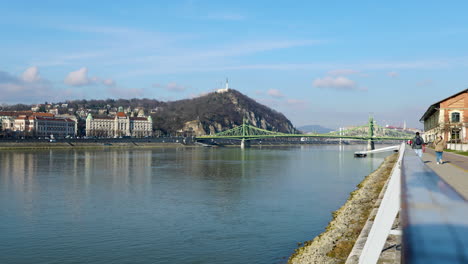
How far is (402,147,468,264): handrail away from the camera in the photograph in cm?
325

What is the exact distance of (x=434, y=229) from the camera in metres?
3.91

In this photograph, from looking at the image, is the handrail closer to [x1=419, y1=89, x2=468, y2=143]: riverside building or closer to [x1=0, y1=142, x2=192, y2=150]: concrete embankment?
[x1=419, y1=89, x2=468, y2=143]: riverside building

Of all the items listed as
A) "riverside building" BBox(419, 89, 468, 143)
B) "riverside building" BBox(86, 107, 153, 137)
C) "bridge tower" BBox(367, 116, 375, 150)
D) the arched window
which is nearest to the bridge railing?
"riverside building" BBox(419, 89, 468, 143)

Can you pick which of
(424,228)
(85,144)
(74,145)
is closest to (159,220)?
(424,228)

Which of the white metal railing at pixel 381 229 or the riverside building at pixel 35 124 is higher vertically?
the riverside building at pixel 35 124

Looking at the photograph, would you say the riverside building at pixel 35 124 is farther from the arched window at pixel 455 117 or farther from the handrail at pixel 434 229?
the handrail at pixel 434 229

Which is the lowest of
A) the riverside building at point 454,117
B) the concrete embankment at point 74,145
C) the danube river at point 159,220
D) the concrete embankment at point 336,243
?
the danube river at point 159,220

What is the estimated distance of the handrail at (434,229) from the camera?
3.25 metres

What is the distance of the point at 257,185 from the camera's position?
24844mm

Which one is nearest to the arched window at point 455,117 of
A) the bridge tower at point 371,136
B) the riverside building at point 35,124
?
the bridge tower at point 371,136

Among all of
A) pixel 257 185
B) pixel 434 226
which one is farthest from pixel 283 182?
pixel 434 226

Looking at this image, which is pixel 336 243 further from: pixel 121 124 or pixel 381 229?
pixel 121 124

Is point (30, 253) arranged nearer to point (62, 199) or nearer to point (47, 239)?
point (47, 239)

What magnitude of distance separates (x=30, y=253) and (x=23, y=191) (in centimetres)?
1196
